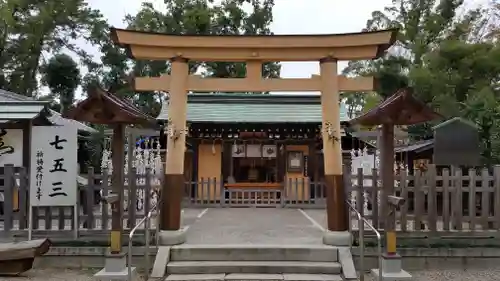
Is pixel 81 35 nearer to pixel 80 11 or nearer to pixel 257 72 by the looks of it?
pixel 80 11

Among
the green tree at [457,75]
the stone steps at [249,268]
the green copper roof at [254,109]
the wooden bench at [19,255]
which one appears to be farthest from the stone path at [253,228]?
the green tree at [457,75]

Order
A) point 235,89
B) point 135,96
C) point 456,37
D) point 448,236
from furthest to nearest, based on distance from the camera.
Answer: point 135,96 < point 456,37 < point 235,89 < point 448,236

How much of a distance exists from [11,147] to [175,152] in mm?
5500

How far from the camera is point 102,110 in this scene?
7359 millimetres

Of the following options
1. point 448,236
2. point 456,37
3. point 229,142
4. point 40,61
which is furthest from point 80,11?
point 448,236

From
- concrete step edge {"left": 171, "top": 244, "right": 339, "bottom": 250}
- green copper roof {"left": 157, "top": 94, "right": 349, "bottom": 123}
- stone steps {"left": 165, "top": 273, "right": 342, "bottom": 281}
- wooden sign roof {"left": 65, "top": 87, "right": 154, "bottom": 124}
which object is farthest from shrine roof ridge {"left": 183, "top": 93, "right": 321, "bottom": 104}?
stone steps {"left": 165, "top": 273, "right": 342, "bottom": 281}

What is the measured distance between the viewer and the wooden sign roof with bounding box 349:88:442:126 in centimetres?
709

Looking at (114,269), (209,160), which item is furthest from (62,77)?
(114,269)

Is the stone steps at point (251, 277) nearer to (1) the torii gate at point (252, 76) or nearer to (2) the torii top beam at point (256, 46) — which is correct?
(1) the torii gate at point (252, 76)

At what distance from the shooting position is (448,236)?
8.48 meters

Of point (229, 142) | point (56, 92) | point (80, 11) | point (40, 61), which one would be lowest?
point (229, 142)

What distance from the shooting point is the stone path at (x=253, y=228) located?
8.92 meters

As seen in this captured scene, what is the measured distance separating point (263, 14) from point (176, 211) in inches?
968

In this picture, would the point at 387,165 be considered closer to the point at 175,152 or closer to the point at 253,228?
the point at 175,152
